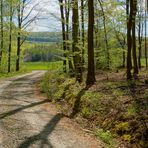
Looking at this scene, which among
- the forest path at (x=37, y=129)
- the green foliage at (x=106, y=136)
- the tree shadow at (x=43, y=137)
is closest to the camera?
the tree shadow at (x=43, y=137)

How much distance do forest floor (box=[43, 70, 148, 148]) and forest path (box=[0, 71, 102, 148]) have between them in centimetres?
63

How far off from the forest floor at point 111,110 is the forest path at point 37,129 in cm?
63

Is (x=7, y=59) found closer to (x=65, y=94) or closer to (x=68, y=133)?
(x=65, y=94)

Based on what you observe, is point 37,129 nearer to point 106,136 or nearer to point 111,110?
point 106,136

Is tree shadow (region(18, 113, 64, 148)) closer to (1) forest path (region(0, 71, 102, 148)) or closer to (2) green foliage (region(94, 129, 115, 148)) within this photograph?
(1) forest path (region(0, 71, 102, 148))

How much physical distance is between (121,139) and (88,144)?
3.83ft

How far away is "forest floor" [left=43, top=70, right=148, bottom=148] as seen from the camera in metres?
12.0

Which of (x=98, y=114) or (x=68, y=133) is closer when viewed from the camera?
(x=68, y=133)

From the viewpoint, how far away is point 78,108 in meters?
17.7

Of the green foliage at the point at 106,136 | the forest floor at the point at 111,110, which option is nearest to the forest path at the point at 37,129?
the green foliage at the point at 106,136

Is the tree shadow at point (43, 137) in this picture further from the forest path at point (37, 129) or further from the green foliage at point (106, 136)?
the green foliage at point (106, 136)

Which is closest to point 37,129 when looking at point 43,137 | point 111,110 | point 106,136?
point 43,137

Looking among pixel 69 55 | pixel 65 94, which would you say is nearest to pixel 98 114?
pixel 65 94

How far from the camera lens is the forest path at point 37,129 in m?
11.7
